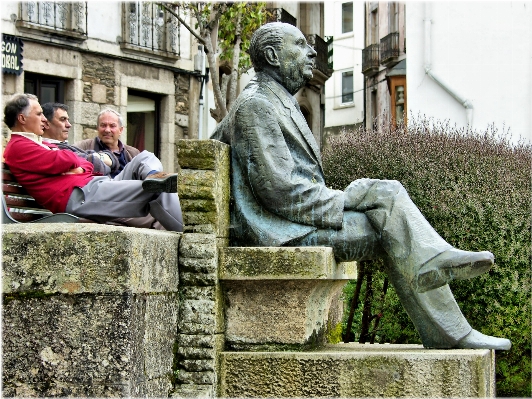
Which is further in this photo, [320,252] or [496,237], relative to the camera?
[496,237]

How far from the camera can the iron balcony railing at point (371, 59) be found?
3806 cm

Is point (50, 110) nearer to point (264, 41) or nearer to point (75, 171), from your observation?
point (75, 171)

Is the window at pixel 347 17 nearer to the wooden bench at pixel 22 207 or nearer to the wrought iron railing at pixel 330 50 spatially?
the wrought iron railing at pixel 330 50

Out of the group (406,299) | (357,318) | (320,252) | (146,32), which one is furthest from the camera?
(146,32)

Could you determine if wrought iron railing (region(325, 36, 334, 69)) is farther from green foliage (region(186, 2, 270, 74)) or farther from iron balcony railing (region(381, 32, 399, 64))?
green foliage (region(186, 2, 270, 74))

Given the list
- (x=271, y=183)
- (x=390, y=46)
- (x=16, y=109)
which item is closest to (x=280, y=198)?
(x=271, y=183)

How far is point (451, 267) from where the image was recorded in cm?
480

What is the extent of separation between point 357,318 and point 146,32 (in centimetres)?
1148

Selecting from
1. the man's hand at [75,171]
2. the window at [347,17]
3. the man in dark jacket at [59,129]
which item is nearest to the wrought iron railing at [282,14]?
the window at [347,17]

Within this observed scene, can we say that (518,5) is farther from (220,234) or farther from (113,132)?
(220,234)

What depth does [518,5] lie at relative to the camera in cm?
1920

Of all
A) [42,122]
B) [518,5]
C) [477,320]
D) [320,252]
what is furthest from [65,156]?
[518,5]

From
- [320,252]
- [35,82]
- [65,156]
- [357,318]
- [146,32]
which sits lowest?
[357,318]

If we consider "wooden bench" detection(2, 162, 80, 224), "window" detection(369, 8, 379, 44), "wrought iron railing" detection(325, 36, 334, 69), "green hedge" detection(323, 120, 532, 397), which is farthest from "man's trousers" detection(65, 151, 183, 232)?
"window" detection(369, 8, 379, 44)
